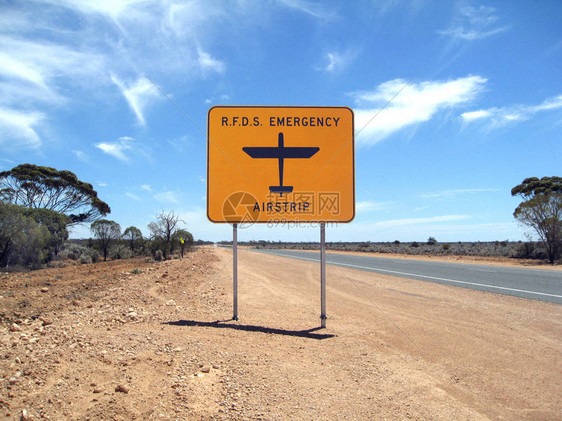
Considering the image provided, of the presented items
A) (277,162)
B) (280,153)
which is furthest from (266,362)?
(280,153)

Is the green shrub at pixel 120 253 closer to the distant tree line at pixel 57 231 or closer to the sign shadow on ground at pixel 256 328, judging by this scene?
the distant tree line at pixel 57 231

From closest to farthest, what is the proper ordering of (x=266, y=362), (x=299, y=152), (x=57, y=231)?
(x=266, y=362) < (x=299, y=152) < (x=57, y=231)

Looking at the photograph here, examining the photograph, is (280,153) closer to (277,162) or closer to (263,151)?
(277,162)

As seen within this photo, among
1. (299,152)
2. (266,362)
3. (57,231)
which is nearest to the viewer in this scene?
(266,362)

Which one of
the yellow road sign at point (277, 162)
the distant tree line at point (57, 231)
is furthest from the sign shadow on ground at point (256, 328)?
the distant tree line at point (57, 231)

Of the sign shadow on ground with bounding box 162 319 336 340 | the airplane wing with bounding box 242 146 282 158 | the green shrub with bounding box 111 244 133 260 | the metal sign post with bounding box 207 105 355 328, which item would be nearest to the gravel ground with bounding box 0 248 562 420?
the sign shadow on ground with bounding box 162 319 336 340

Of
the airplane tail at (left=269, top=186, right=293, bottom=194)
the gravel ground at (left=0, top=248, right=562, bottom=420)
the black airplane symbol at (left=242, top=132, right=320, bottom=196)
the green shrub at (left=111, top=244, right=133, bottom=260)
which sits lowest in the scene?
the gravel ground at (left=0, top=248, right=562, bottom=420)

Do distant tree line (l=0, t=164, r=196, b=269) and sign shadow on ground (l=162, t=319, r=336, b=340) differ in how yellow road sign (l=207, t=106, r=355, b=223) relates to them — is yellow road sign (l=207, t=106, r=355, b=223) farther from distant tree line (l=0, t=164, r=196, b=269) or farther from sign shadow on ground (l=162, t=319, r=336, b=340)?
distant tree line (l=0, t=164, r=196, b=269)

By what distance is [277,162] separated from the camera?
23.9ft

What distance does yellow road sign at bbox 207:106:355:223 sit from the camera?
7227 mm

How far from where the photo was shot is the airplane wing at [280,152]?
7.26m

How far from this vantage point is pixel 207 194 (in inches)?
285

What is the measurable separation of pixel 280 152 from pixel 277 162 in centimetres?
18

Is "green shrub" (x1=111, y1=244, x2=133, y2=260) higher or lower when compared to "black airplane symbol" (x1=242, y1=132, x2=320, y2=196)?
lower
